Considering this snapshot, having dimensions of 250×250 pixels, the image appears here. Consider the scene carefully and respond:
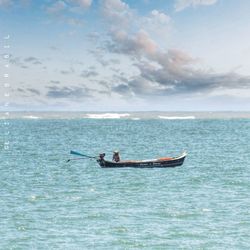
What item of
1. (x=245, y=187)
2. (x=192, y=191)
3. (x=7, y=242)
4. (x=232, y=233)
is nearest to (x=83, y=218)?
(x=7, y=242)

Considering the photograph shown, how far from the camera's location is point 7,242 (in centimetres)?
2931

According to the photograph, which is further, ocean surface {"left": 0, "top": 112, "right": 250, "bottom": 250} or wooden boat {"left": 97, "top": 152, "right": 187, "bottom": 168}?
wooden boat {"left": 97, "top": 152, "right": 187, "bottom": 168}

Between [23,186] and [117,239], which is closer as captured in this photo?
[117,239]

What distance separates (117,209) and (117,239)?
7.21 m

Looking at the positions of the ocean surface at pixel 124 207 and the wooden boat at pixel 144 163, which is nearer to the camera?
the ocean surface at pixel 124 207

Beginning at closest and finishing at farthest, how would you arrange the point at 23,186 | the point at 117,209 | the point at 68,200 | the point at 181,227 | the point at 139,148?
the point at 181,227 < the point at 117,209 < the point at 68,200 < the point at 23,186 < the point at 139,148

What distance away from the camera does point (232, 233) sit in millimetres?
30656

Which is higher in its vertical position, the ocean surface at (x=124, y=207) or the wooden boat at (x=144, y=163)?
the wooden boat at (x=144, y=163)

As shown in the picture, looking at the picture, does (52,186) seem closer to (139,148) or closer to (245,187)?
(245,187)

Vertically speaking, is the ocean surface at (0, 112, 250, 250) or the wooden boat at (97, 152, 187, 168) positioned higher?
the wooden boat at (97, 152, 187, 168)

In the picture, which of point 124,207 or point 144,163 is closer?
point 124,207

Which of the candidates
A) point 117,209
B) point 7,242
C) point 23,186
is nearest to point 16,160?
point 23,186

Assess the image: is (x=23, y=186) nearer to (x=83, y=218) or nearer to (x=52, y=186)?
(x=52, y=186)

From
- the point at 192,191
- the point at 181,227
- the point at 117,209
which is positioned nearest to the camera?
the point at 181,227
